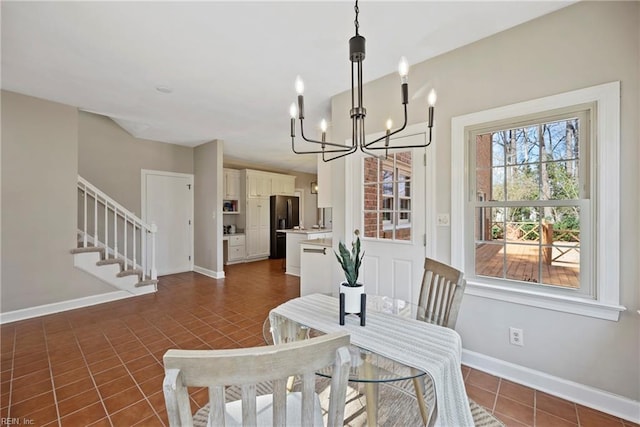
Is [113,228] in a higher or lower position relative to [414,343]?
higher

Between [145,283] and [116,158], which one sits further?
[116,158]

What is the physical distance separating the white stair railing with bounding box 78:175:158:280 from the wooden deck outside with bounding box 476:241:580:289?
169 inches

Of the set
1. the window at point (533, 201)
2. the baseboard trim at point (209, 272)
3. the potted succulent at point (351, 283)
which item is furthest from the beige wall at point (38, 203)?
the window at point (533, 201)

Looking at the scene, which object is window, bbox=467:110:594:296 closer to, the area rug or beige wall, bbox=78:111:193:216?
the area rug

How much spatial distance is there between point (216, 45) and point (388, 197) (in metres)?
1.95

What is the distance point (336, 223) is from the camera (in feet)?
10.3

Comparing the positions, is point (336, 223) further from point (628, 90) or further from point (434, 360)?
point (628, 90)

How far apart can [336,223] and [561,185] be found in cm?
191

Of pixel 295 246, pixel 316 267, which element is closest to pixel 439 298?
pixel 316 267

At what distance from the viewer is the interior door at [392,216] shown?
253cm

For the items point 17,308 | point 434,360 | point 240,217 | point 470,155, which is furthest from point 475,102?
point 240,217

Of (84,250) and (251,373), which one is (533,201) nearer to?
(251,373)

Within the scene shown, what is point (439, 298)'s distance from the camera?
68.2 inches

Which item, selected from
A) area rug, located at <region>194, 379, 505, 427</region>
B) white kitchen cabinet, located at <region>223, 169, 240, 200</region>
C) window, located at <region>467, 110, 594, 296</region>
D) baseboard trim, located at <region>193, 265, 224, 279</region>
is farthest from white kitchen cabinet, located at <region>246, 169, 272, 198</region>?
window, located at <region>467, 110, 594, 296</region>
